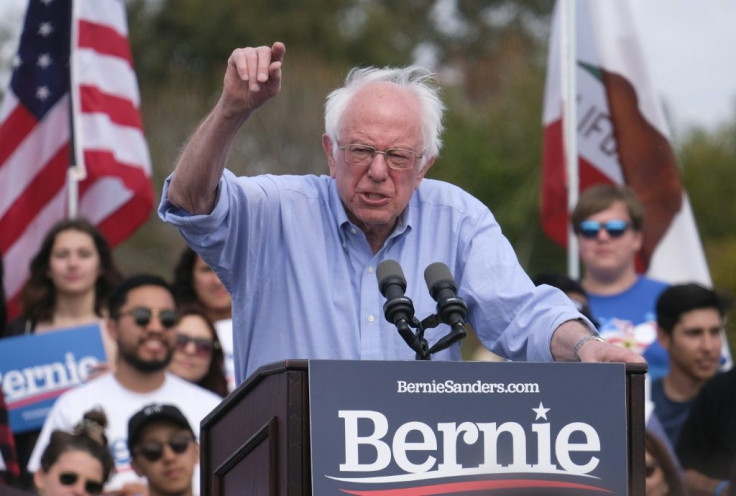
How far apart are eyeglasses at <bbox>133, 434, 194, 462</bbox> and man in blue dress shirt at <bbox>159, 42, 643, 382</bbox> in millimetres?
2191

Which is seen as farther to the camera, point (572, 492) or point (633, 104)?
point (633, 104)

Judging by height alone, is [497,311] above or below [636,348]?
below

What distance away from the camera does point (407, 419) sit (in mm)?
3305

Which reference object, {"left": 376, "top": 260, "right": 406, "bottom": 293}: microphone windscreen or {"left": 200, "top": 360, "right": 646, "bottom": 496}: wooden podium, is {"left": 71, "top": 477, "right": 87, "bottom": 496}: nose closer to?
{"left": 200, "top": 360, "right": 646, "bottom": 496}: wooden podium

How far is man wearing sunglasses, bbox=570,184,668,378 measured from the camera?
768 centimetres

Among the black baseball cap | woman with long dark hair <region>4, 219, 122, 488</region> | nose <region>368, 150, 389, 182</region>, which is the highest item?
woman with long dark hair <region>4, 219, 122, 488</region>

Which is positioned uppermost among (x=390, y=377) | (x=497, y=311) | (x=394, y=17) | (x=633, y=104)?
(x=394, y=17)

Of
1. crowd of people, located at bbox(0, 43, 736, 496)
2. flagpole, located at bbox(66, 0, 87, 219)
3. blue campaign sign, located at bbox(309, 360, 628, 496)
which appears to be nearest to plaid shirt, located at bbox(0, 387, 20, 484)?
crowd of people, located at bbox(0, 43, 736, 496)

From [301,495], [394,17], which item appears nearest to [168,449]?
[301,495]

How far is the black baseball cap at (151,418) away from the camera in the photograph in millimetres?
6543

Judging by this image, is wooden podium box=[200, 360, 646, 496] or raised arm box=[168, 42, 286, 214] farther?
raised arm box=[168, 42, 286, 214]

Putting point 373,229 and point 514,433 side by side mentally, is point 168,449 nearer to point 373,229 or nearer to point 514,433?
point 373,229

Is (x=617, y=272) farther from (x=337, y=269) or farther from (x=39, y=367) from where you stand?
(x=337, y=269)

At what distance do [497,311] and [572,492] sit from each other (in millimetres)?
993
